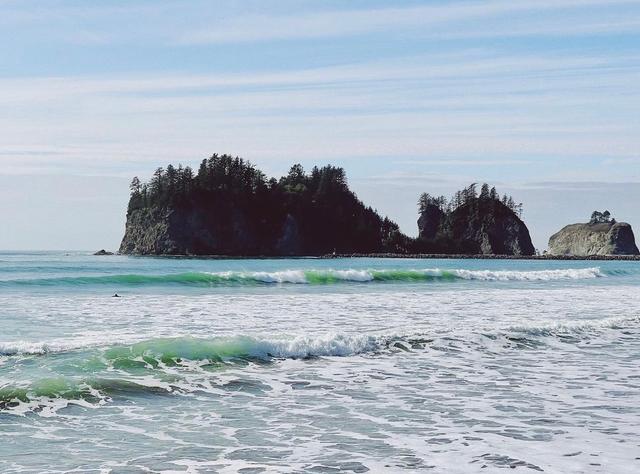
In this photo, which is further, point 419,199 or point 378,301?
point 419,199

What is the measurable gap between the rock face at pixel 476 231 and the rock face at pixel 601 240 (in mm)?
20531

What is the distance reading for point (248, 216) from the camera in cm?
14250

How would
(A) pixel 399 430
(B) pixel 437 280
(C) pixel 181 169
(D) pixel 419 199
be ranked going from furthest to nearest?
(D) pixel 419 199 < (C) pixel 181 169 < (B) pixel 437 280 < (A) pixel 399 430

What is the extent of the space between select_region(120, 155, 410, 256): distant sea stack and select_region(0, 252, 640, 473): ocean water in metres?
108

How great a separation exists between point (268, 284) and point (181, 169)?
11263 cm

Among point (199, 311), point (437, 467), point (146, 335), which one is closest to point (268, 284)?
point (199, 311)

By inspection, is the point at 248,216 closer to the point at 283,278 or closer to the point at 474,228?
the point at 474,228

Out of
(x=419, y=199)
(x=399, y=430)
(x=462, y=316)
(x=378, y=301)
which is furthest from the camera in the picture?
(x=419, y=199)

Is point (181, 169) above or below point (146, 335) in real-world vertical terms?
above

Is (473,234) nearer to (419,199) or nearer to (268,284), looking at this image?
(419,199)

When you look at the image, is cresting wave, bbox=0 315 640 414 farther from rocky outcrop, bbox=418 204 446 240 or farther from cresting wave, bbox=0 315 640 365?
rocky outcrop, bbox=418 204 446 240

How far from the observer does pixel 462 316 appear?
2280cm

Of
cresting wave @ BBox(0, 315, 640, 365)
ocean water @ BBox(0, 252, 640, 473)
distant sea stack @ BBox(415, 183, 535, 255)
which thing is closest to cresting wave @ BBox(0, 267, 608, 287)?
ocean water @ BBox(0, 252, 640, 473)

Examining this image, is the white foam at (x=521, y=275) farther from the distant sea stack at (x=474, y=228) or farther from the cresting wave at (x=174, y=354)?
the distant sea stack at (x=474, y=228)
